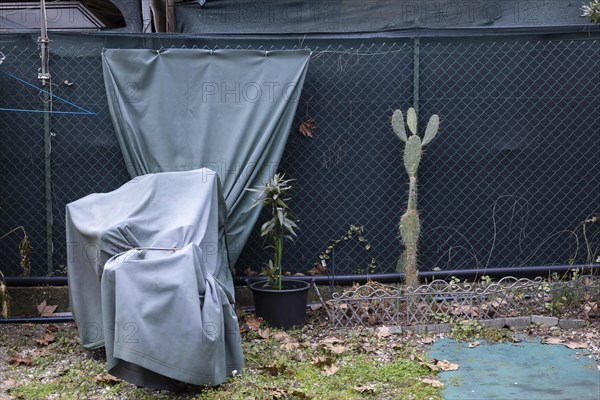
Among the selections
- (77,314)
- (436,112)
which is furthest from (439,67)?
(77,314)

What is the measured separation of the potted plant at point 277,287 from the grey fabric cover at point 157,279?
1.64ft

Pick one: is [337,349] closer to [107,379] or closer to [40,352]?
[107,379]

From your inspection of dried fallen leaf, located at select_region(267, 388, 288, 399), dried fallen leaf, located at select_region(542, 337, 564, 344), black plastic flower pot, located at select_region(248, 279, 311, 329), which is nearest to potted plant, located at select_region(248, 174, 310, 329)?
black plastic flower pot, located at select_region(248, 279, 311, 329)

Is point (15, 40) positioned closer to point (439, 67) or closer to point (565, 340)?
point (439, 67)

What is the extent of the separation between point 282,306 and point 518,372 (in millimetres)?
1973

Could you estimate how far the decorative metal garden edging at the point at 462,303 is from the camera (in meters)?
5.81

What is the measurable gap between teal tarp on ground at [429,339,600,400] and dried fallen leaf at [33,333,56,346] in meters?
3.09

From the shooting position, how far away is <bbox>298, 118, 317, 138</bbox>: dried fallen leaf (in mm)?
6379

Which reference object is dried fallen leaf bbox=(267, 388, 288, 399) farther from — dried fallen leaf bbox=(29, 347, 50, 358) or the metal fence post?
the metal fence post

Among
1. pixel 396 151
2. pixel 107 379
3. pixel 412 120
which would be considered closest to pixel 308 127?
pixel 396 151

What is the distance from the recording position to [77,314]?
5137 millimetres

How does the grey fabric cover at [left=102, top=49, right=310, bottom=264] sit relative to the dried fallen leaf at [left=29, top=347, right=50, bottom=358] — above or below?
above

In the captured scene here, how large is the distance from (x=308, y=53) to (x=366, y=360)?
277 cm

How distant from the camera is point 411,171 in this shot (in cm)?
603
